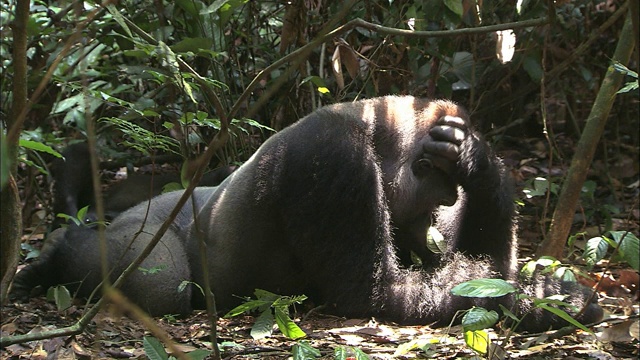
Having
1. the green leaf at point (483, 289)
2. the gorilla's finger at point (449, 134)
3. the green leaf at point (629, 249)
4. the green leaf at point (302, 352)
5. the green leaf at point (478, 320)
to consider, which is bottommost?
the green leaf at point (302, 352)

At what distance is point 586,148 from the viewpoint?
13.1 feet

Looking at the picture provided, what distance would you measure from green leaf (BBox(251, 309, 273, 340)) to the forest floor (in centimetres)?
8

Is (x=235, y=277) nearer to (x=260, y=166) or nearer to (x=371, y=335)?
(x=260, y=166)

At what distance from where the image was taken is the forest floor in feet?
9.49

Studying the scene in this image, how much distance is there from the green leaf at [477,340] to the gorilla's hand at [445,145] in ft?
3.56

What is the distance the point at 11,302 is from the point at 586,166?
2.95 metres

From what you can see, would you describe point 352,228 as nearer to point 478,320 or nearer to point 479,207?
point 479,207

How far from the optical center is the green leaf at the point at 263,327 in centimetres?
286

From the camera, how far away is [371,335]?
3.34 m

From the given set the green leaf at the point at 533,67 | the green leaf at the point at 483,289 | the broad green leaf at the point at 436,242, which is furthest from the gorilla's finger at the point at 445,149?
the green leaf at the point at 533,67

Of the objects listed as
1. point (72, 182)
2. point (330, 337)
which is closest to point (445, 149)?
point (330, 337)

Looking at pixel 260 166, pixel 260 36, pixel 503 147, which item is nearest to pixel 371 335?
pixel 260 166

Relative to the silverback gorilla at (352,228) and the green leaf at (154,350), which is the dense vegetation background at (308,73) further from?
the green leaf at (154,350)

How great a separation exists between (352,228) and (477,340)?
99cm
